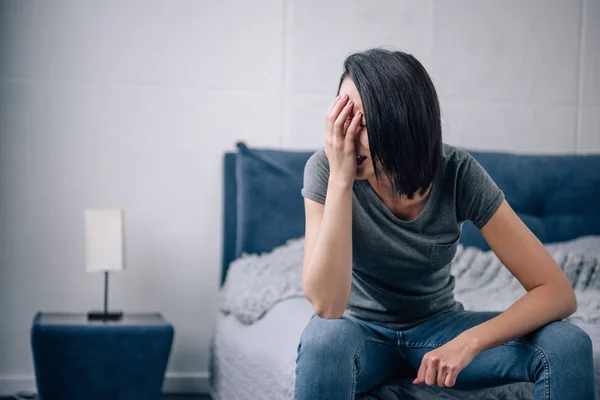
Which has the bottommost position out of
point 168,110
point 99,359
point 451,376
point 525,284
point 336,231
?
point 99,359

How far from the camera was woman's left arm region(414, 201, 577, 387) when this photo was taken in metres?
1.24

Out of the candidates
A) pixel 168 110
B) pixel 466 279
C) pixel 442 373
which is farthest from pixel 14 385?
pixel 442 373

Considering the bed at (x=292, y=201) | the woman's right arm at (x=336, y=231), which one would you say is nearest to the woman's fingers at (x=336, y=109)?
the woman's right arm at (x=336, y=231)

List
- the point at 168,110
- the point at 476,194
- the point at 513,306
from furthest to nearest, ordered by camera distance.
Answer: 1. the point at 168,110
2. the point at 476,194
3. the point at 513,306

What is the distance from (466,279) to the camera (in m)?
2.36

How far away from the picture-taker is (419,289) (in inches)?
58.8

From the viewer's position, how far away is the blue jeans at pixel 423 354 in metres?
1.21

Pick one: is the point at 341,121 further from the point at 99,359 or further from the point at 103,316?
the point at 103,316

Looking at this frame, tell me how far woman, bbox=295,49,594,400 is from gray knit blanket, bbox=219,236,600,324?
54 centimetres

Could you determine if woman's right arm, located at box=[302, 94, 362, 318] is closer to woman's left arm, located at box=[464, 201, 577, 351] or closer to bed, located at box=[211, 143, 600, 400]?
woman's left arm, located at box=[464, 201, 577, 351]

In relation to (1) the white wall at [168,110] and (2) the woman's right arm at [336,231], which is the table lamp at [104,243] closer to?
(1) the white wall at [168,110]

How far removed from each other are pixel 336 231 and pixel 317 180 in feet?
0.58

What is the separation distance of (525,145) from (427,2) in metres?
0.86

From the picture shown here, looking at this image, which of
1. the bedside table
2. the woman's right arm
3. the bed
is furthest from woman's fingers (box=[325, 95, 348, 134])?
the bedside table
